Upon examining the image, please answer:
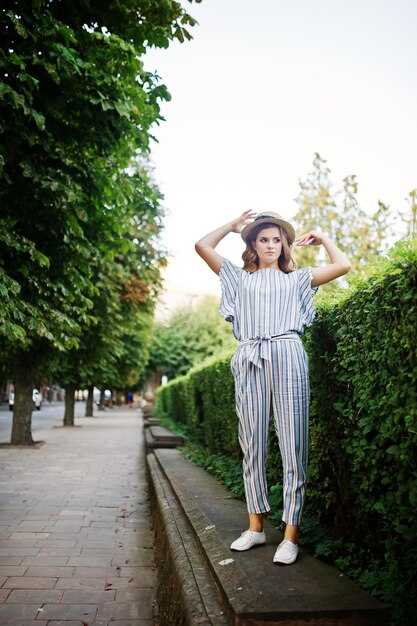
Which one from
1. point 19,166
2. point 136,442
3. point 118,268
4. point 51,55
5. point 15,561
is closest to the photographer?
point 15,561

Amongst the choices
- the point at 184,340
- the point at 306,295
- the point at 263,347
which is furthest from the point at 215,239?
the point at 184,340

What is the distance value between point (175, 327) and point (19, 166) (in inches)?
1860

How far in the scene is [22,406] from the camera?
551 inches

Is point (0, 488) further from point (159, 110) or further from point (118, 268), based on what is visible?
point (118, 268)

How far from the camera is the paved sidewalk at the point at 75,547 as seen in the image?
11.8 ft

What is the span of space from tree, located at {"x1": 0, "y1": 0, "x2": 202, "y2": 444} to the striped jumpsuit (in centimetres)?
360

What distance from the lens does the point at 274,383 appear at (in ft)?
10.0

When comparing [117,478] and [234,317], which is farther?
[117,478]

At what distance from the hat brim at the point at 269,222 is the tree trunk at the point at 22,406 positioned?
11626 millimetres

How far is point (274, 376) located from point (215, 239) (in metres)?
1.06

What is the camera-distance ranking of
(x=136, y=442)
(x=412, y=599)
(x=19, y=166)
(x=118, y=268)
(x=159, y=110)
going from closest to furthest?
(x=412, y=599) → (x=19, y=166) → (x=159, y=110) → (x=118, y=268) → (x=136, y=442)

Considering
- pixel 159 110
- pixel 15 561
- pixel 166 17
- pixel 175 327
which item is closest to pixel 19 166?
pixel 159 110

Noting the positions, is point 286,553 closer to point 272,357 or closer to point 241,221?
point 272,357

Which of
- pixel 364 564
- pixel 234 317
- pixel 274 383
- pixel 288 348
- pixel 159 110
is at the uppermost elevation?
pixel 159 110
